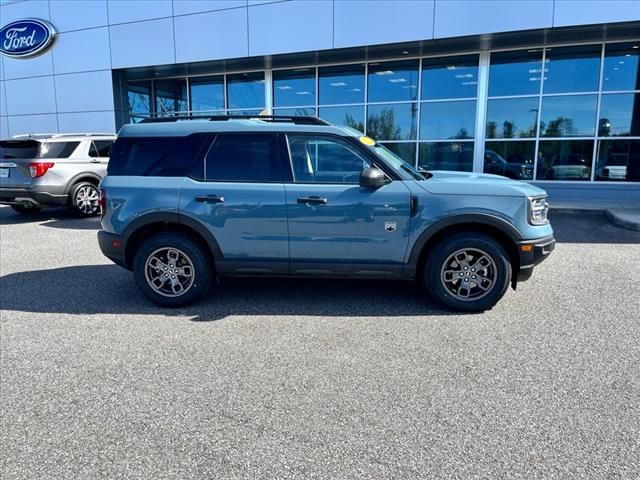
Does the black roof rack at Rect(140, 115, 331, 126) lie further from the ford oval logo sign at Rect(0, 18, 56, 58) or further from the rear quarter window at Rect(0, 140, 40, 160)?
the ford oval logo sign at Rect(0, 18, 56, 58)

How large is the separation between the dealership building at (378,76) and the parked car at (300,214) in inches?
300

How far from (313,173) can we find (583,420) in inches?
122

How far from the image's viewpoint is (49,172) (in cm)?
960

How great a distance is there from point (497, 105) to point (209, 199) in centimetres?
1053

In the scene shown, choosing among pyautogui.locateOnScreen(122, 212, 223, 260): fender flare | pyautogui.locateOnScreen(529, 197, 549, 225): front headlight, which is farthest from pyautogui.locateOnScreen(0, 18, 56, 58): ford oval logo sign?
pyautogui.locateOnScreen(529, 197, 549, 225): front headlight

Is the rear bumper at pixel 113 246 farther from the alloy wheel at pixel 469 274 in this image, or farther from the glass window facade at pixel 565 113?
the glass window facade at pixel 565 113

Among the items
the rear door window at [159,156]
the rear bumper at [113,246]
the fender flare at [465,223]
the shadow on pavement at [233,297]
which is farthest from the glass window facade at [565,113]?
the rear bumper at [113,246]

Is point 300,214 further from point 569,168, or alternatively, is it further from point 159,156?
Answer: point 569,168

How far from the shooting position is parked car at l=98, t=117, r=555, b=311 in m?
4.44

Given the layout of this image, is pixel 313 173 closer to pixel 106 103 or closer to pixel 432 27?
pixel 432 27

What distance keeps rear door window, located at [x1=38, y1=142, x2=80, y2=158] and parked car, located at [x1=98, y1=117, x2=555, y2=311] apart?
6.09 m

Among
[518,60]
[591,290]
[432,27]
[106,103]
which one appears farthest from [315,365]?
[106,103]

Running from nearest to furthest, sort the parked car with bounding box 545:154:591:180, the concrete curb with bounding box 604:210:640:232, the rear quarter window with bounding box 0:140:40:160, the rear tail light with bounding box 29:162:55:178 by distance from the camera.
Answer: the concrete curb with bounding box 604:210:640:232 → the rear tail light with bounding box 29:162:55:178 → the rear quarter window with bounding box 0:140:40:160 → the parked car with bounding box 545:154:591:180

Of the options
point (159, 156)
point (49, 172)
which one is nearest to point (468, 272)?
point (159, 156)
